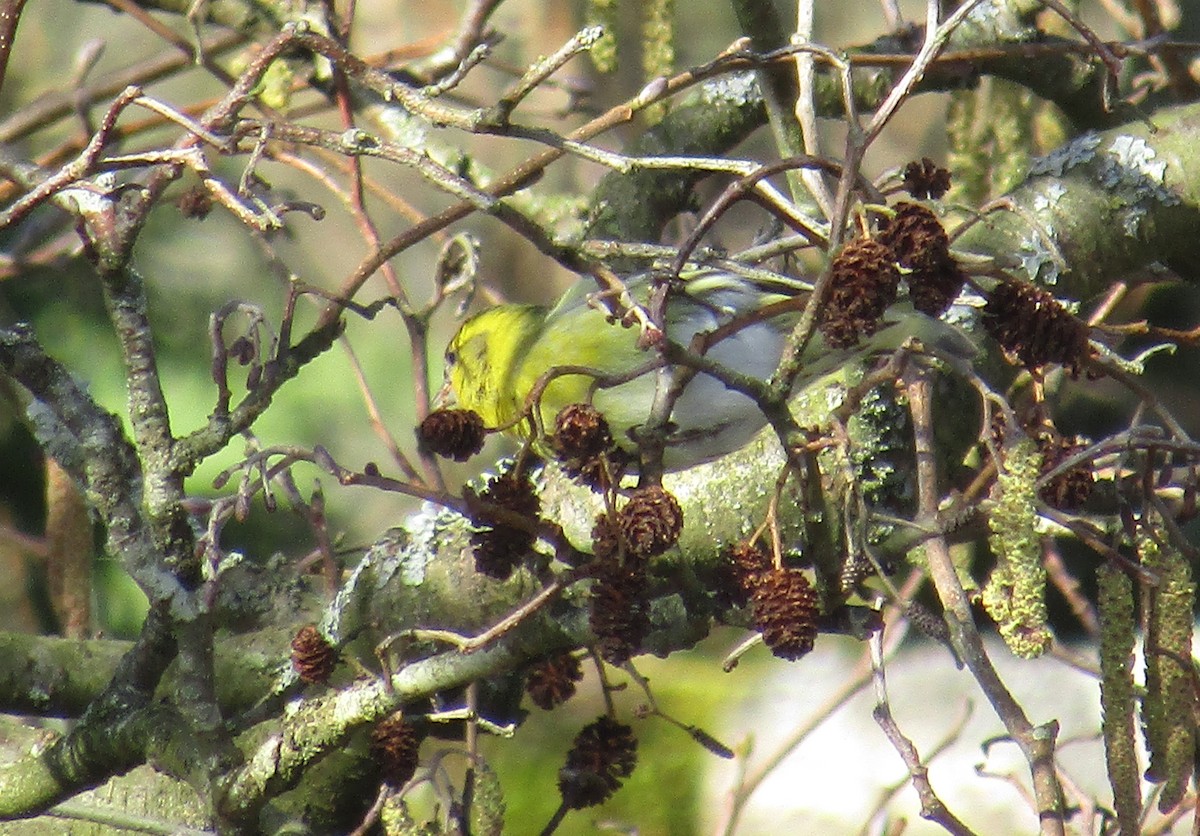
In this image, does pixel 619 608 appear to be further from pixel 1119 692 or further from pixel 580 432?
pixel 1119 692

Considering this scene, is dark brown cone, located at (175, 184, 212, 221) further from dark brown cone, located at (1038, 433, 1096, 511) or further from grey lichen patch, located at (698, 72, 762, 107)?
dark brown cone, located at (1038, 433, 1096, 511)

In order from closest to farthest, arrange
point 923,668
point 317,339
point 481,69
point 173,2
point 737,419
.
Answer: point 317,339 < point 737,419 < point 173,2 < point 923,668 < point 481,69

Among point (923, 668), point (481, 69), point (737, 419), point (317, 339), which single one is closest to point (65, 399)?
point (317, 339)

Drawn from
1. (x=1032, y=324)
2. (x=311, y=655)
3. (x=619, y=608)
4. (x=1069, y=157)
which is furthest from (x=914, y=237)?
(x=1069, y=157)

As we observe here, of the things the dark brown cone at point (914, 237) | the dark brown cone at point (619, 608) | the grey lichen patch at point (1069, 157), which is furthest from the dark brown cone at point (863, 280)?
the grey lichen patch at point (1069, 157)

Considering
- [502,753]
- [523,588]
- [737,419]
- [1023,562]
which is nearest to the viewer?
[1023,562]

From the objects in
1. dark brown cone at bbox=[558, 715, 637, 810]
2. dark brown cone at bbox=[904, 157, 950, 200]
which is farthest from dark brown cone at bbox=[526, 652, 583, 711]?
dark brown cone at bbox=[904, 157, 950, 200]

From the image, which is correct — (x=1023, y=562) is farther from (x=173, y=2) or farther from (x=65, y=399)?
(x=173, y=2)
